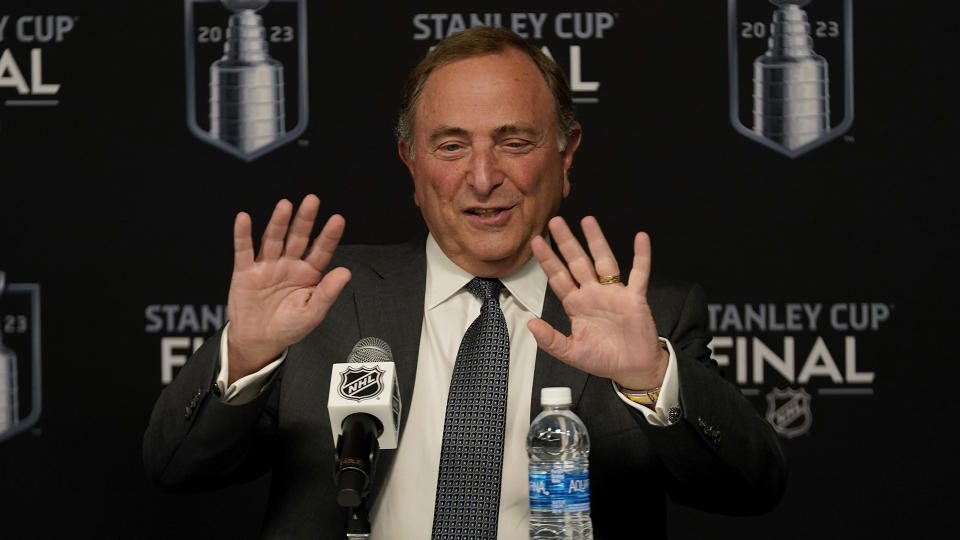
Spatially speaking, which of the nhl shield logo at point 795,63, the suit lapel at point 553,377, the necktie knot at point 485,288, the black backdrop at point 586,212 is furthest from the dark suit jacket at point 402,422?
the nhl shield logo at point 795,63

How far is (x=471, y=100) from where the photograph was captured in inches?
107

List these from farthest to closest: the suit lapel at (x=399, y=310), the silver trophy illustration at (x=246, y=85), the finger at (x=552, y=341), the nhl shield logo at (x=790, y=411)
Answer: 1. the silver trophy illustration at (x=246, y=85)
2. the nhl shield logo at (x=790, y=411)
3. the suit lapel at (x=399, y=310)
4. the finger at (x=552, y=341)

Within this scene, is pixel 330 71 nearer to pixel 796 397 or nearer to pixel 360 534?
pixel 796 397

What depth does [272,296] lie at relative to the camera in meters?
2.27

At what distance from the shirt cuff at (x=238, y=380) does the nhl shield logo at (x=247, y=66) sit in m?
1.35

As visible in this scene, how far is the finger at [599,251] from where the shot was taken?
215 centimetres

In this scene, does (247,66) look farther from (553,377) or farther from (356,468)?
(356,468)

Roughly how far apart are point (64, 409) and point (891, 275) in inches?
93.8

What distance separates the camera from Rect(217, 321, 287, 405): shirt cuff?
2266 millimetres

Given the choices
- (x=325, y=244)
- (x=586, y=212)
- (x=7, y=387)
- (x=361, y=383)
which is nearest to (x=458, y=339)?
(x=325, y=244)

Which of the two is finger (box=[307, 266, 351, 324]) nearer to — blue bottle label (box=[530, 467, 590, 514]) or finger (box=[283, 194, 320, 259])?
finger (box=[283, 194, 320, 259])

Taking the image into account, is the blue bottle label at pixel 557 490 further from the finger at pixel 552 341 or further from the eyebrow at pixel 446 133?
the eyebrow at pixel 446 133

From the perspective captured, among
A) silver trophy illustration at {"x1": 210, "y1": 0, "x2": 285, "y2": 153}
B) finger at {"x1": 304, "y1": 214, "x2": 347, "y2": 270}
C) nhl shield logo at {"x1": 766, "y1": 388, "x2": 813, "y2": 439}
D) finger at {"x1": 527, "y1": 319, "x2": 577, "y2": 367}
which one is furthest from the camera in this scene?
silver trophy illustration at {"x1": 210, "y1": 0, "x2": 285, "y2": 153}

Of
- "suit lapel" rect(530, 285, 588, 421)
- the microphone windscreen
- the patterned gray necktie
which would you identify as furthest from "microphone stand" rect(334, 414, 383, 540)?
"suit lapel" rect(530, 285, 588, 421)
